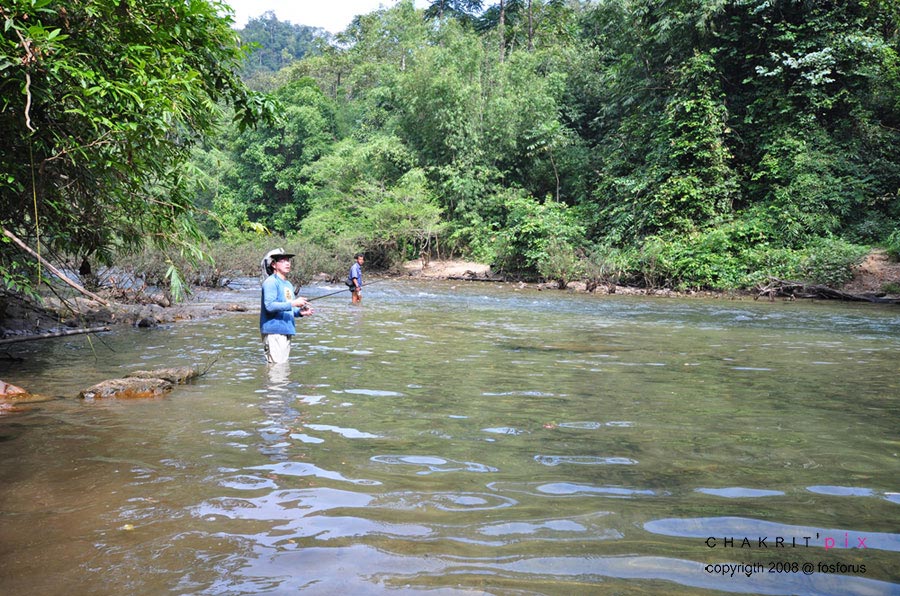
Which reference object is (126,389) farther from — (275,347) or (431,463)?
(431,463)

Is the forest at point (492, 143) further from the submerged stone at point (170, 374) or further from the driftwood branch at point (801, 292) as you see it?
the submerged stone at point (170, 374)

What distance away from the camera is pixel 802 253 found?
22453 mm

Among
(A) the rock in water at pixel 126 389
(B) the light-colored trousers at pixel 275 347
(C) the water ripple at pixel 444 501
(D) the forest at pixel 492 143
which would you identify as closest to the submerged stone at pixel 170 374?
(A) the rock in water at pixel 126 389

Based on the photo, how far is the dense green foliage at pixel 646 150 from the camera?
23656 millimetres

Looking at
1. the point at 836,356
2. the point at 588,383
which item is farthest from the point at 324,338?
the point at 836,356

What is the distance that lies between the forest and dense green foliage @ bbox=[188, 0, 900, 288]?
11 cm

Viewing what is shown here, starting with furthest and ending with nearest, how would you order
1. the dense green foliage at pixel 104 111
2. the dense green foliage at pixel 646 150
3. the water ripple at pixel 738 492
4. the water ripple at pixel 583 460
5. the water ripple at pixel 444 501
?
the dense green foliage at pixel 646 150
the dense green foliage at pixel 104 111
the water ripple at pixel 583 460
the water ripple at pixel 738 492
the water ripple at pixel 444 501

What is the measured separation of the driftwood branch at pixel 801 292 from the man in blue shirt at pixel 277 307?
1829 centimetres

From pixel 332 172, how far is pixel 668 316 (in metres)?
26.5

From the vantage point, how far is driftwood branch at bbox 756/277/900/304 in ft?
66.0

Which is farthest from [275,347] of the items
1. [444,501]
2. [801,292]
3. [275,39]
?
[275,39]

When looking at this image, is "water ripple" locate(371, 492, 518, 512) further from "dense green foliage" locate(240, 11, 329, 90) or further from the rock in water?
"dense green foliage" locate(240, 11, 329, 90)

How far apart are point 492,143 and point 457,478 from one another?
33.5m

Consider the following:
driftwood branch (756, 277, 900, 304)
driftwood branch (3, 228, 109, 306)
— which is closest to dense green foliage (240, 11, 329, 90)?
driftwood branch (756, 277, 900, 304)
